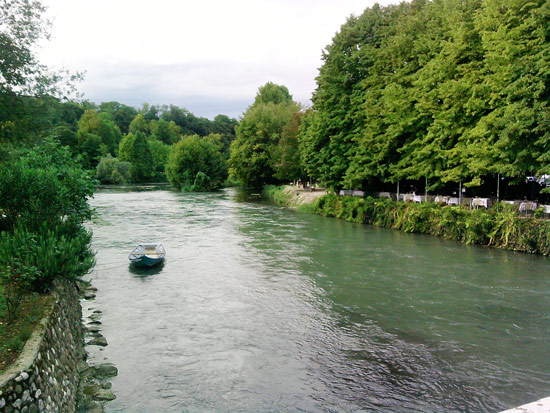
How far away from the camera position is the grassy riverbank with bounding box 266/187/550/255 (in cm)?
2219

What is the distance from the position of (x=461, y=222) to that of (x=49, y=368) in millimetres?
23629

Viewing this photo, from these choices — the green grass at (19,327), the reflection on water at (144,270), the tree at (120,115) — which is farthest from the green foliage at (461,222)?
the tree at (120,115)

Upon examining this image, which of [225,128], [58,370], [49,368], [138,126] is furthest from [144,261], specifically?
[138,126]

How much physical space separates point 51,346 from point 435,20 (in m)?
29.6

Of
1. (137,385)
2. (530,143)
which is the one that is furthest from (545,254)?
(137,385)

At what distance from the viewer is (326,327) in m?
13.2

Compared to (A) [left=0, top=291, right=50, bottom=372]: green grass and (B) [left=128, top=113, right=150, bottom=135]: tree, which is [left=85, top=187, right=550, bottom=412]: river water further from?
(B) [left=128, top=113, right=150, bottom=135]: tree

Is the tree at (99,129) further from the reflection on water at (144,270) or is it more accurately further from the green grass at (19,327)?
the green grass at (19,327)

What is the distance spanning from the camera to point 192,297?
16.1m

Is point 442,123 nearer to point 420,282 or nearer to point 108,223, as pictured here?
point 420,282

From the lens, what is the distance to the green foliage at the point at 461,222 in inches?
873

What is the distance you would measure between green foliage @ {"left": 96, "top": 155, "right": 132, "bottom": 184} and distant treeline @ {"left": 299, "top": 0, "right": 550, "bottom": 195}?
54.6 metres

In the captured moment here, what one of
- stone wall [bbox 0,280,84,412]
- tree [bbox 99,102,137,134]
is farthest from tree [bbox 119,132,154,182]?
stone wall [bbox 0,280,84,412]

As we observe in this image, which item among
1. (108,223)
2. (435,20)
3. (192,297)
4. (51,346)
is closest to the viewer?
(51,346)
